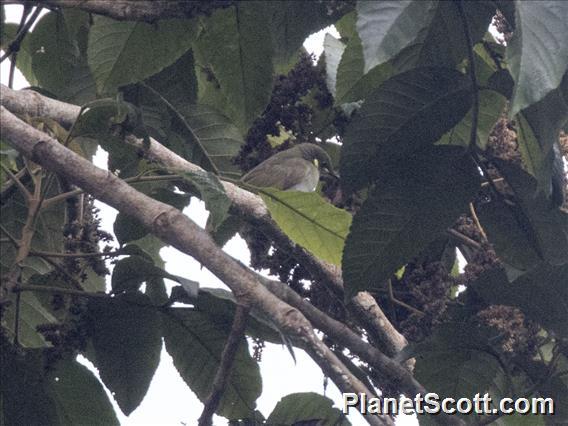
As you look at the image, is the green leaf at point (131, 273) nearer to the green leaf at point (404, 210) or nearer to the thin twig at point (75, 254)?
the thin twig at point (75, 254)

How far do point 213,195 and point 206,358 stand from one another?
21.3 inches

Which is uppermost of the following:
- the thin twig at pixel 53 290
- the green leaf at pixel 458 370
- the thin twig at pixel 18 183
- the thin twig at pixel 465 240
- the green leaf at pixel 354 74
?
the green leaf at pixel 354 74

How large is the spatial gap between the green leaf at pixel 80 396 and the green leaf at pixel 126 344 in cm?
3

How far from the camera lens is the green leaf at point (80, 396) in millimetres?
2174

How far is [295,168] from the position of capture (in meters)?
3.12

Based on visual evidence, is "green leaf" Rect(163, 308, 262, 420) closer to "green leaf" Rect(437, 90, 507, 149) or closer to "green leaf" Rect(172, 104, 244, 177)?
"green leaf" Rect(172, 104, 244, 177)

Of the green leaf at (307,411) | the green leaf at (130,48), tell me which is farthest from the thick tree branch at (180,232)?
the green leaf at (307,411)

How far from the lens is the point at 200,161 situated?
8.94 ft

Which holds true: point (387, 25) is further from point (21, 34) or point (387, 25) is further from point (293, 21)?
point (21, 34)

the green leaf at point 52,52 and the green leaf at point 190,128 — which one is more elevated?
the green leaf at point 52,52

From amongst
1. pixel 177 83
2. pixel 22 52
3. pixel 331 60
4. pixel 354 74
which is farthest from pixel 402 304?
pixel 22 52

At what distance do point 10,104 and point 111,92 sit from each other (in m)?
0.25

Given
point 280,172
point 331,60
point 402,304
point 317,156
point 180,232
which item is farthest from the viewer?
point 280,172

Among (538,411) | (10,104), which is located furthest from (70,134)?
(538,411)
